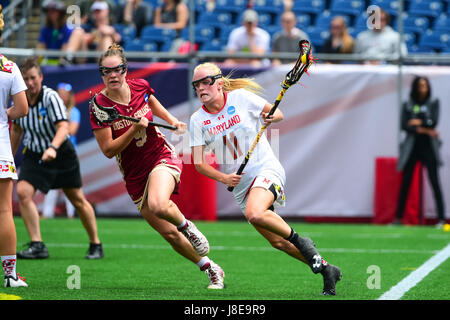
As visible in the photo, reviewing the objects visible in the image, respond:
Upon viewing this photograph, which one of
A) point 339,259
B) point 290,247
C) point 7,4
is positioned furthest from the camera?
point 7,4

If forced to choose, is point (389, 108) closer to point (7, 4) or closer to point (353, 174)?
point (353, 174)

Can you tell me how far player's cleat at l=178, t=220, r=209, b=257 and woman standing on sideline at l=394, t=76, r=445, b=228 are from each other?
21.5 ft

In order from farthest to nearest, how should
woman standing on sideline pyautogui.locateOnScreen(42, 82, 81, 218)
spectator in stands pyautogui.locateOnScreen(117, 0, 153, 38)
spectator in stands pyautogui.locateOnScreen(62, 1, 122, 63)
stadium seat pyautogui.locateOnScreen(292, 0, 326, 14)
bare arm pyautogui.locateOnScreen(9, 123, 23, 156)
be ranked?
stadium seat pyautogui.locateOnScreen(292, 0, 326, 14)
spectator in stands pyautogui.locateOnScreen(117, 0, 153, 38)
spectator in stands pyautogui.locateOnScreen(62, 1, 122, 63)
woman standing on sideline pyautogui.locateOnScreen(42, 82, 81, 218)
bare arm pyautogui.locateOnScreen(9, 123, 23, 156)

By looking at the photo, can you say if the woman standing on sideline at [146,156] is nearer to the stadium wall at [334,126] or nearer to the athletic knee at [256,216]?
the athletic knee at [256,216]

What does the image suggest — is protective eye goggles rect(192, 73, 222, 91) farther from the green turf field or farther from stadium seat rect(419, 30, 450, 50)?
stadium seat rect(419, 30, 450, 50)

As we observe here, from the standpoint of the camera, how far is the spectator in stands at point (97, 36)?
13945 millimetres

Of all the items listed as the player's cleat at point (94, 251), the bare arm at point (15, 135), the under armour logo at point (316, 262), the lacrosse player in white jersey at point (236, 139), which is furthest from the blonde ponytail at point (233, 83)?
the player's cleat at point (94, 251)

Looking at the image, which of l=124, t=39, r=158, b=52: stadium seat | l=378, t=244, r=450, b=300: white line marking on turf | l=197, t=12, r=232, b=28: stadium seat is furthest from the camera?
l=197, t=12, r=232, b=28: stadium seat

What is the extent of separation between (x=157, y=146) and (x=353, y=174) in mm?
6782

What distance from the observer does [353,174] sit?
1346cm

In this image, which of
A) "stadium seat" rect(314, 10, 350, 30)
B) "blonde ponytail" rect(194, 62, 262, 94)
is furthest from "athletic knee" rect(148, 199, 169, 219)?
"stadium seat" rect(314, 10, 350, 30)

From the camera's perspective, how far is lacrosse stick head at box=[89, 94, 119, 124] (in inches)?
267

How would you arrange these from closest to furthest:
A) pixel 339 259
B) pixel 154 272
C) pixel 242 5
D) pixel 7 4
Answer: pixel 154 272, pixel 339 259, pixel 7 4, pixel 242 5
